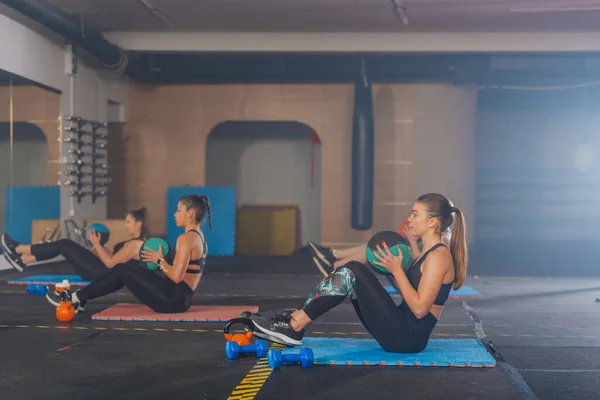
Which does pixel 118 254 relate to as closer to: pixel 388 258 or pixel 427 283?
pixel 388 258

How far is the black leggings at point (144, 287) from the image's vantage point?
16.2ft

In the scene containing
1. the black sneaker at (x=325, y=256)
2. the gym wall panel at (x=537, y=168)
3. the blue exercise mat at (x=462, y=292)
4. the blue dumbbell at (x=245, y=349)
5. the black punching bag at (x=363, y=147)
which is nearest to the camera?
the blue dumbbell at (x=245, y=349)

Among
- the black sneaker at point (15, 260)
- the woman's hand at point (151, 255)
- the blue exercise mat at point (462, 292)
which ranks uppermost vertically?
the woman's hand at point (151, 255)

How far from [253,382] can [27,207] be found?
626cm

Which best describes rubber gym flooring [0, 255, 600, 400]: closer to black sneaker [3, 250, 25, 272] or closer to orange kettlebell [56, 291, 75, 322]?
orange kettlebell [56, 291, 75, 322]

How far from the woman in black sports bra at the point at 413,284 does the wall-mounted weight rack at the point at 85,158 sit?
6.60m

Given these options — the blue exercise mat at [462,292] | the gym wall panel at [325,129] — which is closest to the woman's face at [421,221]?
the blue exercise mat at [462,292]

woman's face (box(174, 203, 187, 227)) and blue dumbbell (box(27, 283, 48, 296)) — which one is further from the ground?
woman's face (box(174, 203, 187, 227))

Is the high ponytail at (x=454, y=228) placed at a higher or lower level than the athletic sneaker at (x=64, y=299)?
higher

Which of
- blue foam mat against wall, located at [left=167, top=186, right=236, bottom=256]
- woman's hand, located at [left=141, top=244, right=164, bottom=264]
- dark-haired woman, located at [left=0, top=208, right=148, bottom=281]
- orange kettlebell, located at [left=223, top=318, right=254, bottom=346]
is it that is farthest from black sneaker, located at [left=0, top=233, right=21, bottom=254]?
blue foam mat against wall, located at [left=167, top=186, right=236, bottom=256]

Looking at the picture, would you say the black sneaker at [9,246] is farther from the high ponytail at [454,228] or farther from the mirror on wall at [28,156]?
the high ponytail at [454,228]

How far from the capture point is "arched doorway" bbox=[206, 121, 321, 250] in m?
13.4

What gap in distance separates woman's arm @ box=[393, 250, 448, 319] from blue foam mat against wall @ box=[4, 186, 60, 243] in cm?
592

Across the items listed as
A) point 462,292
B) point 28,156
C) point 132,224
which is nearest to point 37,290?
point 132,224
